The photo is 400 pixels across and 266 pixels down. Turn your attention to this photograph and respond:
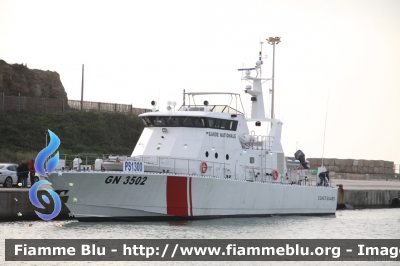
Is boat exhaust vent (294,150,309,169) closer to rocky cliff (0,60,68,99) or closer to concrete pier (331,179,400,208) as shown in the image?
concrete pier (331,179,400,208)

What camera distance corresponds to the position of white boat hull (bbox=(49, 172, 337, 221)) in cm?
2680

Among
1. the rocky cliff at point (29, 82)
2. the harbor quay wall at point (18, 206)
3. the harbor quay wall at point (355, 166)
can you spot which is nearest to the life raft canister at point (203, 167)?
the harbor quay wall at point (18, 206)

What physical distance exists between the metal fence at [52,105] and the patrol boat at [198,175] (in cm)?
2629

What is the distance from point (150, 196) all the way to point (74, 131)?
29634 millimetres

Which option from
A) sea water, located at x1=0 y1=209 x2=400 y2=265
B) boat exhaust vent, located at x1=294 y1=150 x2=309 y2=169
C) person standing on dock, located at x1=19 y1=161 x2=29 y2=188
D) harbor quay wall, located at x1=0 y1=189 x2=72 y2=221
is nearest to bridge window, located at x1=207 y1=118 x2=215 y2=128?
sea water, located at x1=0 y1=209 x2=400 y2=265

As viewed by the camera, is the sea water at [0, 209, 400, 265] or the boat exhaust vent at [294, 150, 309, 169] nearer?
the sea water at [0, 209, 400, 265]

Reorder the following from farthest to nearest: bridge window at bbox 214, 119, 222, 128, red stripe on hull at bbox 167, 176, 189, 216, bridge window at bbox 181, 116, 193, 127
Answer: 1. bridge window at bbox 214, 119, 222, 128
2. bridge window at bbox 181, 116, 193, 127
3. red stripe on hull at bbox 167, 176, 189, 216

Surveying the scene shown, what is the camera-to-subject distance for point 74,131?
56125 mm

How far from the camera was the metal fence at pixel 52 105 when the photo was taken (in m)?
56.2

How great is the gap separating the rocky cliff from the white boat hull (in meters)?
33.4

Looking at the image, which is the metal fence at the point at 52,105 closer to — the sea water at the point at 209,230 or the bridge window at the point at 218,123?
the bridge window at the point at 218,123

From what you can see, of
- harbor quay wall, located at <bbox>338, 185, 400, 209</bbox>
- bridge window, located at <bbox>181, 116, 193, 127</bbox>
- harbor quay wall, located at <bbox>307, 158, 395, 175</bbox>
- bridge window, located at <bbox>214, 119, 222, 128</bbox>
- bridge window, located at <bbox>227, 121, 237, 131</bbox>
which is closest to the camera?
bridge window, located at <bbox>181, 116, 193, 127</bbox>

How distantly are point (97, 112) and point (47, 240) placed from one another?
1510 inches

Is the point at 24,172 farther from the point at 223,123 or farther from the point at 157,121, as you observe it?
the point at 223,123
